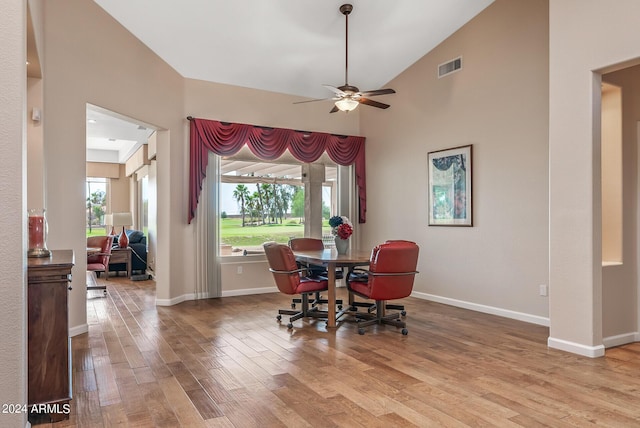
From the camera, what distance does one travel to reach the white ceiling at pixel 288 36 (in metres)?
5.06

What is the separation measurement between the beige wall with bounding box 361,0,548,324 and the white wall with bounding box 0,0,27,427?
4.79 metres

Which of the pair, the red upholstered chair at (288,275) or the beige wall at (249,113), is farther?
the beige wall at (249,113)

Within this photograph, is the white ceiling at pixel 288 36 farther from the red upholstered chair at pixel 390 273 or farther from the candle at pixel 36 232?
the red upholstered chair at pixel 390 273

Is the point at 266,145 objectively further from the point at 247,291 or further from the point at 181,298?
the point at 181,298

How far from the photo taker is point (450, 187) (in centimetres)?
595

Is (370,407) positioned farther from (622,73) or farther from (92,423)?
(622,73)

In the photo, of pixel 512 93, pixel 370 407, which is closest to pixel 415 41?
pixel 512 93

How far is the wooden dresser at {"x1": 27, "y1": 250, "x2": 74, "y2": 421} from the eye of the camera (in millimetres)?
2588

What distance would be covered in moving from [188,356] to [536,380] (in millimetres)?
2783

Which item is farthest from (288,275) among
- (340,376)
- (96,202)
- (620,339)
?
(96,202)

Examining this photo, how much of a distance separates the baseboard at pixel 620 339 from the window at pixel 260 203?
184 inches

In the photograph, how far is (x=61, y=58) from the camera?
4352 mm

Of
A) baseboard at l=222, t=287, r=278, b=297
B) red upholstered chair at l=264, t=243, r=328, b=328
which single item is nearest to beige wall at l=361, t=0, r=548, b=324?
red upholstered chair at l=264, t=243, r=328, b=328

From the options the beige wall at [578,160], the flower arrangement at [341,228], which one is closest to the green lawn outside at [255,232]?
the flower arrangement at [341,228]
